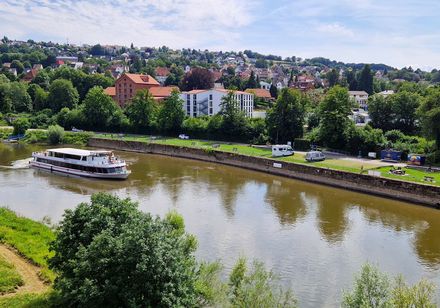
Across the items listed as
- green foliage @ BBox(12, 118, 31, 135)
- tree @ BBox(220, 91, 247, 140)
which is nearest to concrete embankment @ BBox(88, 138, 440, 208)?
tree @ BBox(220, 91, 247, 140)

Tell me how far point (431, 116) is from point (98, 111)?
4306cm

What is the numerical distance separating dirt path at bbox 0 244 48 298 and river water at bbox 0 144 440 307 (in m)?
6.70

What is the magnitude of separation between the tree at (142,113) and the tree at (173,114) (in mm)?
2460

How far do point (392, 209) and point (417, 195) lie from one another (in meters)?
2.46

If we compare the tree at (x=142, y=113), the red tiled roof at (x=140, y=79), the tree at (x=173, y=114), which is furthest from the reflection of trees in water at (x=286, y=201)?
the red tiled roof at (x=140, y=79)

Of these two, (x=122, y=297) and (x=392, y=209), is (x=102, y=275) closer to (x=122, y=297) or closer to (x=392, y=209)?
(x=122, y=297)

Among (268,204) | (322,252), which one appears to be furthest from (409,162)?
(322,252)

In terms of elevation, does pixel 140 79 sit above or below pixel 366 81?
below

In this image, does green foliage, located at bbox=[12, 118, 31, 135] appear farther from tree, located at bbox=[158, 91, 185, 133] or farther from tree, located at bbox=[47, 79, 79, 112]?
tree, located at bbox=[158, 91, 185, 133]

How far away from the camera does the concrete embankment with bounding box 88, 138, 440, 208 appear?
30.4 meters

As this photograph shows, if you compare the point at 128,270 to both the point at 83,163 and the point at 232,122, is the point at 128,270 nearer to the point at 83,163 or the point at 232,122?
the point at 83,163

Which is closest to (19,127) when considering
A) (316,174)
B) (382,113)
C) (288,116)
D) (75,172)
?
(75,172)

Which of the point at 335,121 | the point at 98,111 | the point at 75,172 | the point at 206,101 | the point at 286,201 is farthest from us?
the point at 206,101

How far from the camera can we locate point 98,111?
63.4 m
